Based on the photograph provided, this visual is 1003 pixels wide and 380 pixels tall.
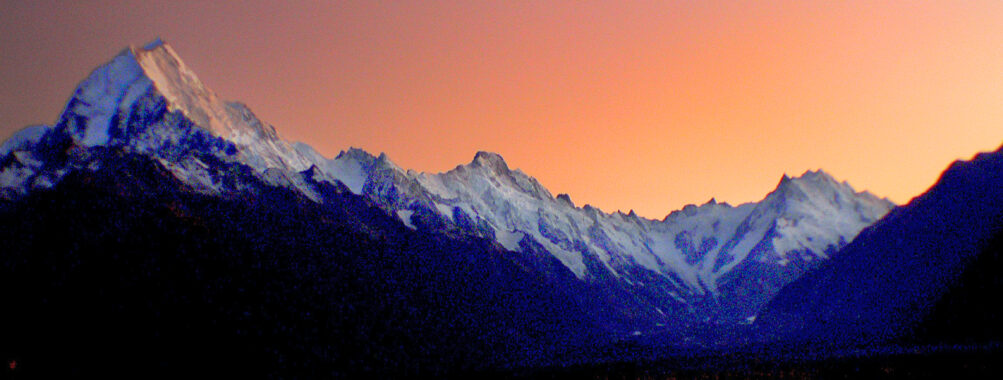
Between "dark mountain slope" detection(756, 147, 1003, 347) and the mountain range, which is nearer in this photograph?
the mountain range

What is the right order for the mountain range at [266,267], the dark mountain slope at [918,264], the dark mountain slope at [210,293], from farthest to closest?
1. the dark mountain slope at [918,264]
2. the mountain range at [266,267]
3. the dark mountain slope at [210,293]

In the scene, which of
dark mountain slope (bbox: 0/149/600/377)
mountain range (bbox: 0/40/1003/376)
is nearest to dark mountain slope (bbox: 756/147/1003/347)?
mountain range (bbox: 0/40/1003/376)

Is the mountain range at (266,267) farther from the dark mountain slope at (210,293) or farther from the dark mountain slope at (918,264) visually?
the dark mountain slope at (918,264)

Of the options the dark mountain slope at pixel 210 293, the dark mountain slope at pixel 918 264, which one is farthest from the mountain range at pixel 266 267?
the dark mountain slope at pixel 918 264

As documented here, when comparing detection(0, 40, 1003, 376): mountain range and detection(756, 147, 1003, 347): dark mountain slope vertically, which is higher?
detection(0, 40, 1003, 376): mountain range

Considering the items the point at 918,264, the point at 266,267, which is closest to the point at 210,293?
the point at 266,267

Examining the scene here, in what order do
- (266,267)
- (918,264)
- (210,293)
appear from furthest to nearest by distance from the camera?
(918,264), (266,267), (210,293)

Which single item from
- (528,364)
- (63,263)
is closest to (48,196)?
(63,263)

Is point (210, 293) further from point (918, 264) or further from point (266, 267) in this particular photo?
point (918, 264)

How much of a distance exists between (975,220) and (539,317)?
405 ft

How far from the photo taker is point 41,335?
87125mm

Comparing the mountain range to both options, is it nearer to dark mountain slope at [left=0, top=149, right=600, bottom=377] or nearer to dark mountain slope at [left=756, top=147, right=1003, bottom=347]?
dark mountain slope at [left=0, top=149, right=600, bottom=377]

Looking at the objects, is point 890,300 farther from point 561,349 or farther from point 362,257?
point 362,257

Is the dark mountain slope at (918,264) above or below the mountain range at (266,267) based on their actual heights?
below
